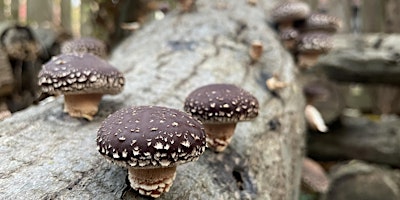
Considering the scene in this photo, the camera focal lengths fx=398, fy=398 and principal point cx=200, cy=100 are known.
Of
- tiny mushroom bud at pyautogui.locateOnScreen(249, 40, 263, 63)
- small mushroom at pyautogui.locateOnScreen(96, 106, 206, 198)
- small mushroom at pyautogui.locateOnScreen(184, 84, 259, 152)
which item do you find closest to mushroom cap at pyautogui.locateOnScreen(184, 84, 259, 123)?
small mushroom at pyautogui.locateOnScreen(184, 84, 259, 152)

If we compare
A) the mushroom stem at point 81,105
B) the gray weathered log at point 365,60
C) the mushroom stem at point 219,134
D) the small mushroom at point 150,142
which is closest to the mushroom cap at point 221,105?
the mushroom stem at point 219,134

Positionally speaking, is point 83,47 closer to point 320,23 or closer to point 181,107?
point 181,107

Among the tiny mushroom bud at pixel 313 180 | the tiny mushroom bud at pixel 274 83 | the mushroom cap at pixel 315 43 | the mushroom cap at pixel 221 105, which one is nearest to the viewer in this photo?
the mushroom cap at pixel 221 105

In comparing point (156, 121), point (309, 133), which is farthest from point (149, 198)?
point (309, 133)

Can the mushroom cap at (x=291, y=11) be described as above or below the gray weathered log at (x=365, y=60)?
above

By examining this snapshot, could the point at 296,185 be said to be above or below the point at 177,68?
below

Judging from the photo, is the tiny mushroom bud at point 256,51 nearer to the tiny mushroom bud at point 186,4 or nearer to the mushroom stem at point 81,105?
the tiny mushroom bud at point 186,4

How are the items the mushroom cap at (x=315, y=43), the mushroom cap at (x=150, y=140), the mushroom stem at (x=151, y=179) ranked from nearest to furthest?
the mushroom cap at (x=150, y=140) < the mushroom stem at (x=151, y=179) < the mushroom cap at (x=315, y=43)

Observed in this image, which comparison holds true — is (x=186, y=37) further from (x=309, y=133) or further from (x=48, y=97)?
(x=309, y=133)
